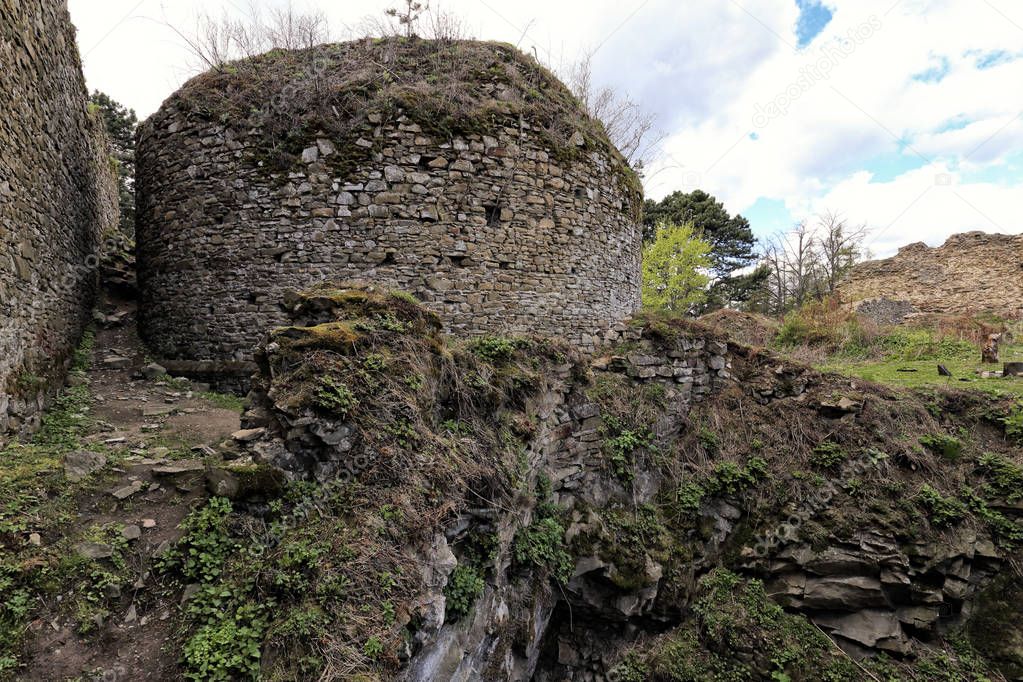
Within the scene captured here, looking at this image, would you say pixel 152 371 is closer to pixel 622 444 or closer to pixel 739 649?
pixel 622 444

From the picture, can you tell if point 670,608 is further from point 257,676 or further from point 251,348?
point 251,348

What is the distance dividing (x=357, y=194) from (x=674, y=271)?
15.6m

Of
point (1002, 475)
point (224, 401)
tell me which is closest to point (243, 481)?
point (224, 401)

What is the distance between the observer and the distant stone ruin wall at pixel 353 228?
8.28 meters

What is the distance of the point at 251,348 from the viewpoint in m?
8.45

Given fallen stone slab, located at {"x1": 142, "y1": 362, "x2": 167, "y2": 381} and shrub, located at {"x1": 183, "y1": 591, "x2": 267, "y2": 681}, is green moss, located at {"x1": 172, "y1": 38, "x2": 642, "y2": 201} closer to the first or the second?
fallen stone slab, located at {"x1": 142, "y1": 362, "x2": 167, "y2": 381}

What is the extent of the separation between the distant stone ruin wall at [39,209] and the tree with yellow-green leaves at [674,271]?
17.9m

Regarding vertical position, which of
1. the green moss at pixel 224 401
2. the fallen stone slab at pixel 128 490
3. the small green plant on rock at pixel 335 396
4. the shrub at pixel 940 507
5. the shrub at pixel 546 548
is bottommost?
the shrub at pixel 546 548

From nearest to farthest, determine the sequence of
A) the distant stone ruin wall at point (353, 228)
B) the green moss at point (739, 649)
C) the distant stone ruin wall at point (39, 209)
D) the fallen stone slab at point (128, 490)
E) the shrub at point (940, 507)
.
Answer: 1. the fallen stone slab at point (128, 490)
2. the distant stone ruin wall at point (39, 209)
3. the green moss at point (739, 649)
4. the shrub at point (940, 507)
5. the distant stone ruin wall at point (353, 228)

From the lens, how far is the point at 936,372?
10453 mm

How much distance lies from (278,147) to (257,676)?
26.6ft

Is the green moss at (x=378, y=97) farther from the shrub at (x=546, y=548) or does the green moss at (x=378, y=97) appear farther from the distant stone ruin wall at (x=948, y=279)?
the distant stone ruin wall at (x=948, y=279)

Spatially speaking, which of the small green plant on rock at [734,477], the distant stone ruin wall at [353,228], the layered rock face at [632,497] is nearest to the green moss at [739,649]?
the layered rock face at [632,497]

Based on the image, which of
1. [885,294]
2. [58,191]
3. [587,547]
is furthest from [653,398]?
[885,294]
